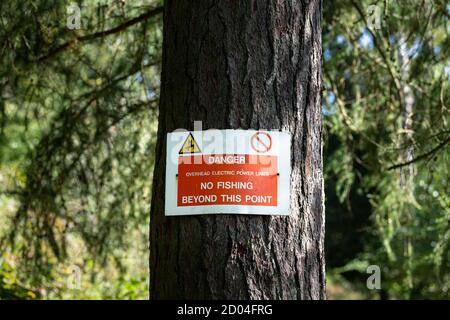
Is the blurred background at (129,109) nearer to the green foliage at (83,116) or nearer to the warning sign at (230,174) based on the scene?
the green foliage at (83,116)

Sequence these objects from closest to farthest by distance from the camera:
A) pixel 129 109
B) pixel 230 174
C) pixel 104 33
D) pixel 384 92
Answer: pixel 230 174
pixel 104 33
pixel 129 109
pixel 384 92

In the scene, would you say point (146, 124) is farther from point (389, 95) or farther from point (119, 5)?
point (389, 95)

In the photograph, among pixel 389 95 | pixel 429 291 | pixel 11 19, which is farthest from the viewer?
pixel 429 291

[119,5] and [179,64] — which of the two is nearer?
[179,64]

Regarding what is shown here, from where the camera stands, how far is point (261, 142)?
2.23 metres

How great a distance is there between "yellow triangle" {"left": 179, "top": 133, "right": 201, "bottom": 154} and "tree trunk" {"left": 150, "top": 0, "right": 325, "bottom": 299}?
0.04 m

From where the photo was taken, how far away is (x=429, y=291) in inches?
507

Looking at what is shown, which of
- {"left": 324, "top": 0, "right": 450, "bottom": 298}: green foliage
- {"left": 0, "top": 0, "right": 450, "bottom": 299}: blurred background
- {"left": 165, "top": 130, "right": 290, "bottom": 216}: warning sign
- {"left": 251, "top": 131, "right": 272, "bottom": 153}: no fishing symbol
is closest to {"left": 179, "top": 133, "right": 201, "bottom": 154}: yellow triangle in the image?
{"left": 165, "top": 130, "right": 290, "bottom": 216}: warning sign

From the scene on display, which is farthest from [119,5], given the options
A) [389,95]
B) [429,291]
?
[429,291]

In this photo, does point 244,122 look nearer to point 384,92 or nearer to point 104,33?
point 104,33

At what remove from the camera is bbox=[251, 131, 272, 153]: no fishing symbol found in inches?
87.2

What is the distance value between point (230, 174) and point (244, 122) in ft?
0.59

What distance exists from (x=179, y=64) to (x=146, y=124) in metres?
3.26

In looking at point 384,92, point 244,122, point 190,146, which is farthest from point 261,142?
point 384,92
